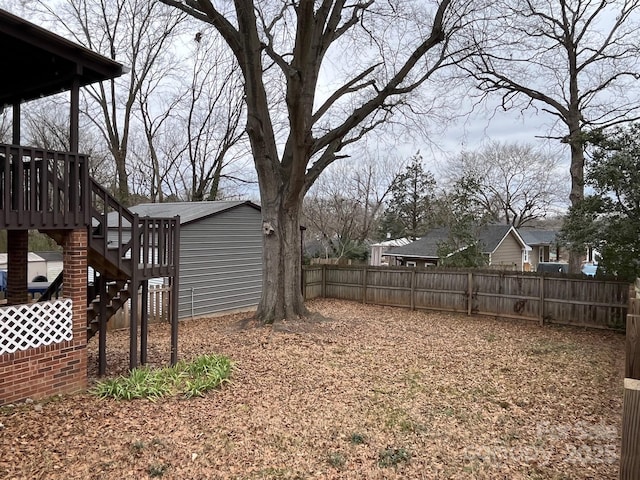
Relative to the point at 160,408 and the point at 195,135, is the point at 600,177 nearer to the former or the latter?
the point at 160,408

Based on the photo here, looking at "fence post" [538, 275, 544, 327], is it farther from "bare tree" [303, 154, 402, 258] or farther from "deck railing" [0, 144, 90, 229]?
"bare tree" [303, 154, 402, 258]

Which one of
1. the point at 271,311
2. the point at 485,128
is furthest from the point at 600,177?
the point at 271,311

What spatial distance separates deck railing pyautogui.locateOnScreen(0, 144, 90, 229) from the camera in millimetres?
5316

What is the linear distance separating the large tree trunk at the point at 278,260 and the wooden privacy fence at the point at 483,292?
17.5ft

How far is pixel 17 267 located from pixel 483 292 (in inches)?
463

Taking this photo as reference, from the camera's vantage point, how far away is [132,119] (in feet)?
75.6

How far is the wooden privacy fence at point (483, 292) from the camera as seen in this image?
38.7 feet

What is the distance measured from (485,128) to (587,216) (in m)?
6.28

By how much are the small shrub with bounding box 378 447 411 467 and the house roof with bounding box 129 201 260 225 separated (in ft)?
28.8

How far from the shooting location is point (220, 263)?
1330 centimetres

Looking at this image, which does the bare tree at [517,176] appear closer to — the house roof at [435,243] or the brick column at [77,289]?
the house roof at [435,243]

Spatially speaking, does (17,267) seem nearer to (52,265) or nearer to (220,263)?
(220,263)

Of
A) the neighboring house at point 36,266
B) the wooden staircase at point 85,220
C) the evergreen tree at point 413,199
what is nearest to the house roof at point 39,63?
the wooden staircase at point 85,220

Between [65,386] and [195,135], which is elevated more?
[195,135]
